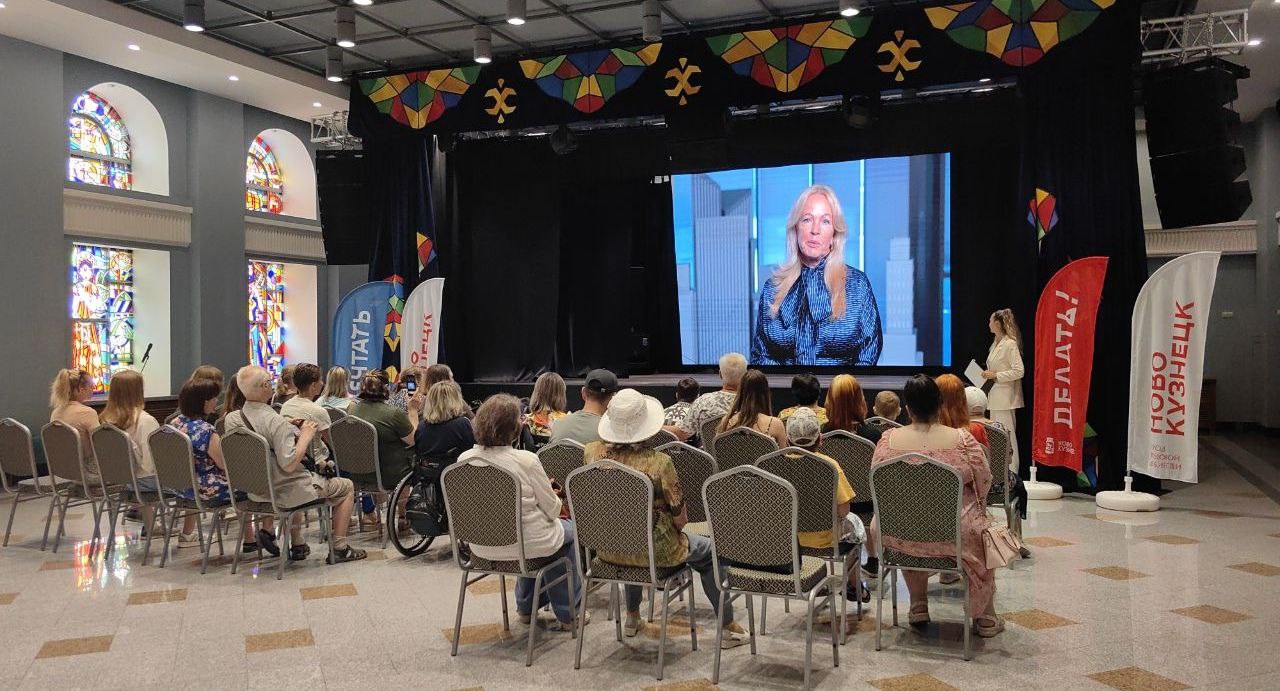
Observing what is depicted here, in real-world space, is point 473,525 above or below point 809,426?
below

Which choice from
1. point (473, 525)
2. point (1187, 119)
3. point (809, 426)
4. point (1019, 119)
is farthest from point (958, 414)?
point (1019, 119)

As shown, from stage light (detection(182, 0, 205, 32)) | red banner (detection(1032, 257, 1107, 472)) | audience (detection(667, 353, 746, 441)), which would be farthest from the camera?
stage light (detection(182, 0, 205, 32))

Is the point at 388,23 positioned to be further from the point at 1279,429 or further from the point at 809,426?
the point at 1279,429

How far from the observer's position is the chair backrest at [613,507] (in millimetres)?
3475

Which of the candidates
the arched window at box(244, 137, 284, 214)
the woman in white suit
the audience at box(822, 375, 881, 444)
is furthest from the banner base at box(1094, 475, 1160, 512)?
the arched window at box(244, 137, 284, 214)

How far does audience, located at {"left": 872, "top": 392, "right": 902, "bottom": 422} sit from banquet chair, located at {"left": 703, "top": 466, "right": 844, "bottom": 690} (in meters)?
1.82

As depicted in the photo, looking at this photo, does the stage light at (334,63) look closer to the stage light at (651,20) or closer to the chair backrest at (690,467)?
the stage light at (651,20)

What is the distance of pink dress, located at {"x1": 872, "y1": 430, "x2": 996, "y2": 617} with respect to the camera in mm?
3695

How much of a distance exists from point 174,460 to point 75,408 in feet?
4.21

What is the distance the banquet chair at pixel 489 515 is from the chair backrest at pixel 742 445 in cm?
105

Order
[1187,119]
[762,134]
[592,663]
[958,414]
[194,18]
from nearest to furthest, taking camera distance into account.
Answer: [592,663] < [958,414] < [1187,119] < [194,18] < [762,134]

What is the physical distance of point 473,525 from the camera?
3.80 metres

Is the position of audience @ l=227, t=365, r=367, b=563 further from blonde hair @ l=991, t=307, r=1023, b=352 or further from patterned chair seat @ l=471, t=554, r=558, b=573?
blonde hair @ l=991, t=307, r=1023, b=352

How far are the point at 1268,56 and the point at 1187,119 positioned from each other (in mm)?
2665
